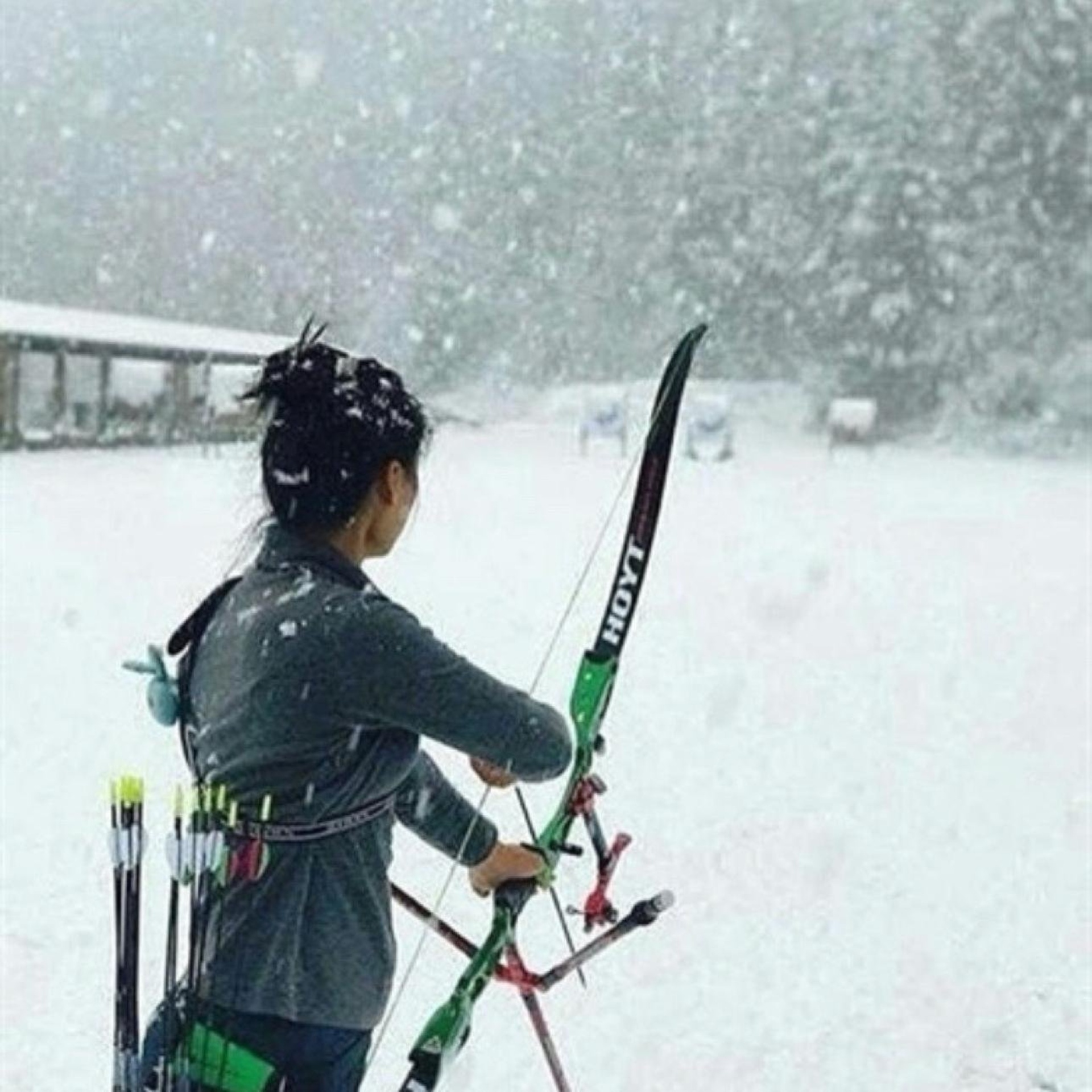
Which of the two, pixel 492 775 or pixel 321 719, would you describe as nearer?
pixel 321 719

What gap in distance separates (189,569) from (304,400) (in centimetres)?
1288

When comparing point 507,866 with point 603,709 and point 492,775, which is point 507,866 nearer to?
point 492,775

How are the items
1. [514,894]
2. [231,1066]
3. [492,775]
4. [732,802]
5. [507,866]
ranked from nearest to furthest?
[231,1066] < [492,775] < [507,866] < [514,894] < [732,802]

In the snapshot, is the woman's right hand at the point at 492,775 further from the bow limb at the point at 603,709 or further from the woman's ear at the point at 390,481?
the bow limb at the point at 603,709

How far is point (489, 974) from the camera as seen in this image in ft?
11.2

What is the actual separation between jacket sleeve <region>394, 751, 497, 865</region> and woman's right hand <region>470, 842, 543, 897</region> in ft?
0.06

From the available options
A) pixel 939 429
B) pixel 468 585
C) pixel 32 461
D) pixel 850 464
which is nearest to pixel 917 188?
pixel 939 429

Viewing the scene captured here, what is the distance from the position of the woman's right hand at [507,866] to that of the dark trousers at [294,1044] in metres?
0.45

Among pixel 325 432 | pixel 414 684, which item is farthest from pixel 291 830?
pixel 325 432

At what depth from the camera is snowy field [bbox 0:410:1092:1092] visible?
5.63 meters

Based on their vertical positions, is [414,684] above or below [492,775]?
above

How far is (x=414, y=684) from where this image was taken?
2.32 meters

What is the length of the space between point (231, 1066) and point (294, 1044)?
0.09 metres

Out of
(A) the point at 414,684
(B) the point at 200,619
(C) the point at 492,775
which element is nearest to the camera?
(A) the point at 414,684
